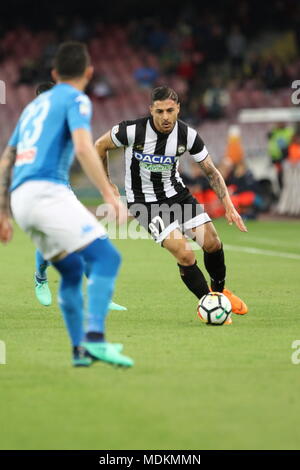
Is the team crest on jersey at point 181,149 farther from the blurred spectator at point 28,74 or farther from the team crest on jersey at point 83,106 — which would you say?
the blurred spectator at point 28,74

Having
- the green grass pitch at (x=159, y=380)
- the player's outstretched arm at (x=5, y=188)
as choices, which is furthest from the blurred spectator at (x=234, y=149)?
the player's outstretched arm at (x=5, y=188)

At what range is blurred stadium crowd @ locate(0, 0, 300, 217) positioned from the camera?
29812 mm

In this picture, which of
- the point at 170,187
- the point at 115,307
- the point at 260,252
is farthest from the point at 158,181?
the point at 260,252

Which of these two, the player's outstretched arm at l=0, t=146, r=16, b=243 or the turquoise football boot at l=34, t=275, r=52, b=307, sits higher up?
the turquoise football boot at l=34, t=275, r=52, b=307

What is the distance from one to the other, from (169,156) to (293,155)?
14588 millimetres

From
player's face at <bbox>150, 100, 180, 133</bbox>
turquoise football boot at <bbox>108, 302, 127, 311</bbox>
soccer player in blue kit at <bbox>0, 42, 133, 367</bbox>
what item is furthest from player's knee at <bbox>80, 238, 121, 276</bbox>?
turquoise football boot at <bbox>108, 302, 127, 311</bbox>

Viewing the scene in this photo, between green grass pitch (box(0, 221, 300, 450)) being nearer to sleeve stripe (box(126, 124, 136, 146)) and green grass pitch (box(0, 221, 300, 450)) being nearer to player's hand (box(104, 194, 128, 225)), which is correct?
player's hand (box(104, 194, 128, 225))

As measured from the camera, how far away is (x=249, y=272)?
13414 millimetres

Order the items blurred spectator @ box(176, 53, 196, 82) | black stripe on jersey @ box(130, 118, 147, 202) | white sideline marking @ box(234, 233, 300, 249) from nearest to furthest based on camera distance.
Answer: black stripe on jersey @ box(130, 118, 147, 202)
white sideline marking @ box(234, 233, 300, 249)
blurred spectator @ box(176, 53, 196, 82)

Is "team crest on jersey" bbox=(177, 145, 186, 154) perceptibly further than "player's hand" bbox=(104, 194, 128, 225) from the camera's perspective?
Yes

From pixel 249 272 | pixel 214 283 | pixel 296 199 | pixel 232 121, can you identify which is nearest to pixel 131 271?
pixel 249 272

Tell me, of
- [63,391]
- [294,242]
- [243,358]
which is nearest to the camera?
[63,391]

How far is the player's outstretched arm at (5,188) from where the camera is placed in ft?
21.8
